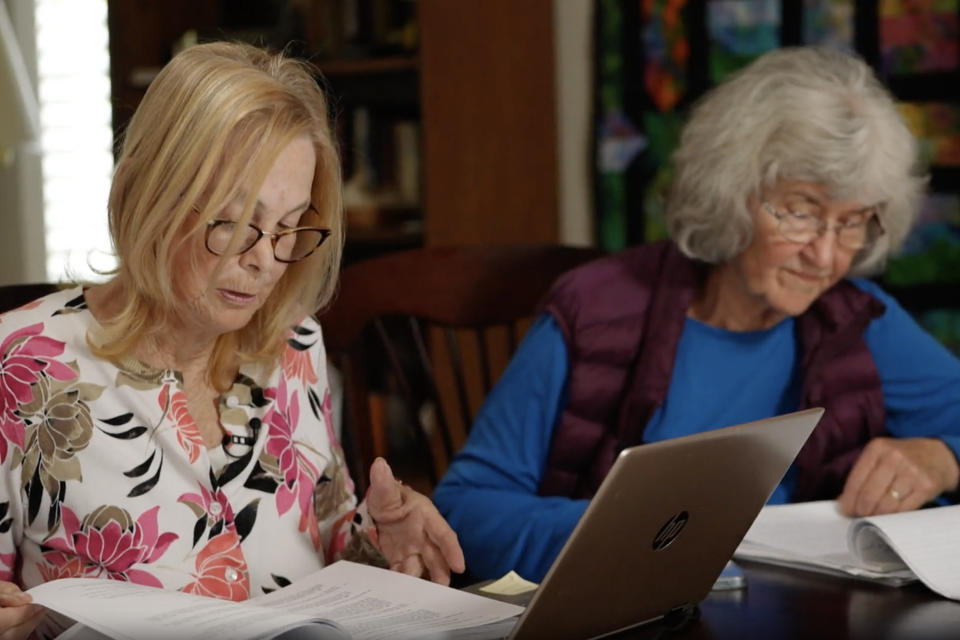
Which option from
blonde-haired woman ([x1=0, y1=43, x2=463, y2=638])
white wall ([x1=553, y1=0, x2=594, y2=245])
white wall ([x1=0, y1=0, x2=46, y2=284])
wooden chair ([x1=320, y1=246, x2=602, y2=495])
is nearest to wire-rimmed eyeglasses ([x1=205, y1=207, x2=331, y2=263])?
blonde-haired woman ([x1=0, y1=43, x2=463, y2=638])

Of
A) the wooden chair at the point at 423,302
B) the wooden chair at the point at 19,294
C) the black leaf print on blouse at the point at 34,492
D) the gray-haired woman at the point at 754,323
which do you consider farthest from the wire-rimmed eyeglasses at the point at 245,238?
the wooden chair at the point at 423,302

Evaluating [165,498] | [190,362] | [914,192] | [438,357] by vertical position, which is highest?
[914,192]

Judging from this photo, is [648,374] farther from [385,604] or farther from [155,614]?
[155,614]

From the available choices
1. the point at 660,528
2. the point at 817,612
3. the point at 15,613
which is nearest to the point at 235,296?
the point at 15,613

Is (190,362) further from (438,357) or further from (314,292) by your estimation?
(438,357)

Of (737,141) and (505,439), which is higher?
(737,141)

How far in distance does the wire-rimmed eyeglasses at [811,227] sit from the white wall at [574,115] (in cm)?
112

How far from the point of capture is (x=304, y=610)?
1.07m

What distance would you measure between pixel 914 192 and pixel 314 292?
96 centimetres

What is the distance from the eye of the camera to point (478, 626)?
1032 mm

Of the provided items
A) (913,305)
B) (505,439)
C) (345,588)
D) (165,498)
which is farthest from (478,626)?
(913,305)

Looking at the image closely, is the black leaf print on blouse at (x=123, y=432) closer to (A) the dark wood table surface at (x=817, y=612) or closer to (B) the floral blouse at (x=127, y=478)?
(B) the floral blouse at (x=127, y=478)

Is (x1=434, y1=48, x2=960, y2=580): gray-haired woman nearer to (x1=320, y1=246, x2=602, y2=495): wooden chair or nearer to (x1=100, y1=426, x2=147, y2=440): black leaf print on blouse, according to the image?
(x1=320, y1=246, x2=602, y2=495): wooden chair

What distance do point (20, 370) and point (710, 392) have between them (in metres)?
0.99
